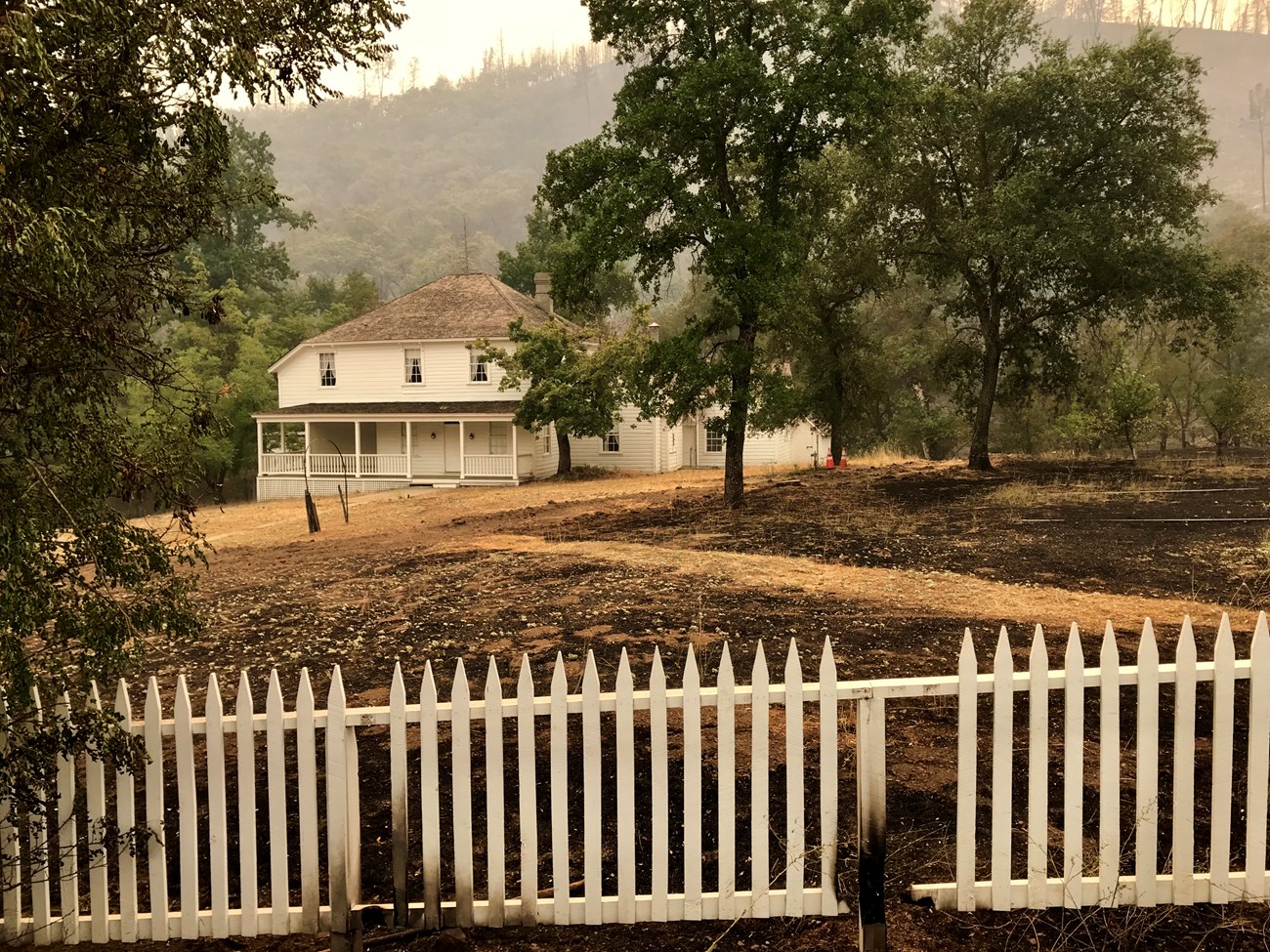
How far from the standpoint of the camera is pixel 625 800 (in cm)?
394

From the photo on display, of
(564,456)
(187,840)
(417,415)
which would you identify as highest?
(417,415)

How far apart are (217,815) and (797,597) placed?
8.06 meters

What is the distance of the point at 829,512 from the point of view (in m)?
19.5

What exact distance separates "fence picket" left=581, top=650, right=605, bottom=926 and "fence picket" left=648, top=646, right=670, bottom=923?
243 mm

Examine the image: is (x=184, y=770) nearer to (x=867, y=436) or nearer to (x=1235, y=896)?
(x=1235, y=896)

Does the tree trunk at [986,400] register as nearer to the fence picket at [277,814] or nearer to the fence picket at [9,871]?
the fence picket at [277,814]

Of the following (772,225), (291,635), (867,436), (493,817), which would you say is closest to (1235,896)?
(493,817)

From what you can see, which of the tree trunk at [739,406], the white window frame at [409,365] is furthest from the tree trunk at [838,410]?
the white window frame at [409,365]

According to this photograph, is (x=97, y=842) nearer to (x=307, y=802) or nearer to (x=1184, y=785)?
(x=307, y=802)

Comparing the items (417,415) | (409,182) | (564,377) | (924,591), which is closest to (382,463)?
(417,415)

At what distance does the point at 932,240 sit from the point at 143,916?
2937 cm

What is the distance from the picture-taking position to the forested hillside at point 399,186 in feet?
393

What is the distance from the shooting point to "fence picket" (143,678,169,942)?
398cm

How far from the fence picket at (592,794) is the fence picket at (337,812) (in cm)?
105
